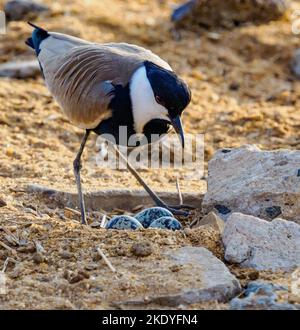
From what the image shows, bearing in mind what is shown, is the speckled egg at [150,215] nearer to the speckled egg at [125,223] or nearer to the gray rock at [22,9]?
the speckled egg at [125,223]

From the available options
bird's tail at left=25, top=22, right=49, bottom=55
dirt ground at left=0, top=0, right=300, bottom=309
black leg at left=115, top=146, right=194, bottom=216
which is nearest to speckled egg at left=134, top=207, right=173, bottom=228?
black leg at left=115, top=146, right=194, bottom=216

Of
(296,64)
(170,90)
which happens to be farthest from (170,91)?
(296,64)

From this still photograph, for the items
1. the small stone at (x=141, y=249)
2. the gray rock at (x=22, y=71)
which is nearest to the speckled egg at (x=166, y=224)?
the small stone at (x=141, y=249)

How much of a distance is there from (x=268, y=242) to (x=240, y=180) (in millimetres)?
937

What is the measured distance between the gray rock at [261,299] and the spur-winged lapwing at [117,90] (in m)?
1.45

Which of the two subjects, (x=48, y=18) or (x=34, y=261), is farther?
(x=48, y=18)

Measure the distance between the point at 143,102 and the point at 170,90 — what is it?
0.84 feet

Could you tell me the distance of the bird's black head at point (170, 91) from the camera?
18.1 feet

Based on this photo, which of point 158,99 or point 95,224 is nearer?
point 158,99

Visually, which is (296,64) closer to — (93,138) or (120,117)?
(93,138)

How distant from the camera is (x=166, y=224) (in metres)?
5.46
